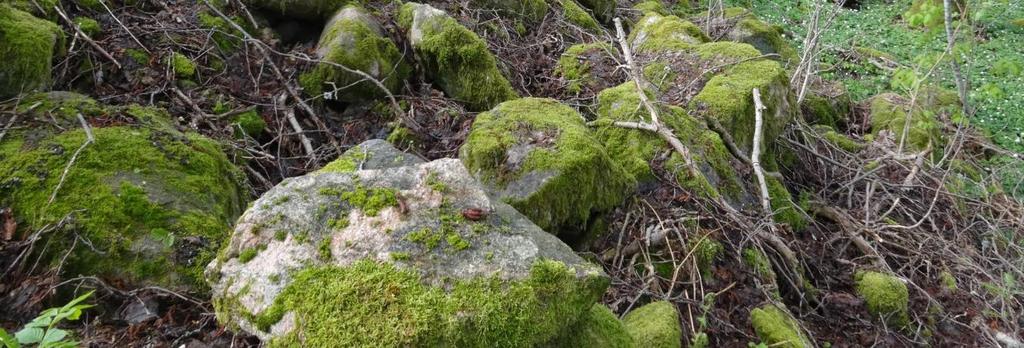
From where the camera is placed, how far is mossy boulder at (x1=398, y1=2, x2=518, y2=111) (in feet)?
17.7

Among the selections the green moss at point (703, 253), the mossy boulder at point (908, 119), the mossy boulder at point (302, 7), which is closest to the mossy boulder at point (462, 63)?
the mossy boulder at point (302, 7)

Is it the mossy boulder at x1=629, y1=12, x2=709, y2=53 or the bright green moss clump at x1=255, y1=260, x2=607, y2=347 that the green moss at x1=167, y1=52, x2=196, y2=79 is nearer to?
the bright green moss clump at x1=255, y1=260, x2=607, y2=347

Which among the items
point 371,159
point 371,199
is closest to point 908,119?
point 371,159

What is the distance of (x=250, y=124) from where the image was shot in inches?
171

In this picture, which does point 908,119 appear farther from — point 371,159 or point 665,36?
point 371,159

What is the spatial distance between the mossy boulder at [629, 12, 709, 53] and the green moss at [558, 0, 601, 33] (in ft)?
1.97

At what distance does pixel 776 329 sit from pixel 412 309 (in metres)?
2.36

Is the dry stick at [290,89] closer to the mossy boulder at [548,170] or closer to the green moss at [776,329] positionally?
the mossy boulder at [548,170]

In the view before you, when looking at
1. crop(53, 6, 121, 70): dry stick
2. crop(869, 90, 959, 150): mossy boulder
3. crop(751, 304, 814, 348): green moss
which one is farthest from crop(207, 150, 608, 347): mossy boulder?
crop(869, 90, 959, 150): mossy boulder

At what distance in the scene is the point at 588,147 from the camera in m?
3.72

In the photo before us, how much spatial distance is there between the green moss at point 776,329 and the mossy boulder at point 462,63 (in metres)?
2.94

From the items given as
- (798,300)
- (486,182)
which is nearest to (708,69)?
(798,300)

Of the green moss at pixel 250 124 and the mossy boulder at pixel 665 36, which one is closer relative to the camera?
the green moss at pixel 250 124

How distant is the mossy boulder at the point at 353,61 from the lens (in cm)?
500
